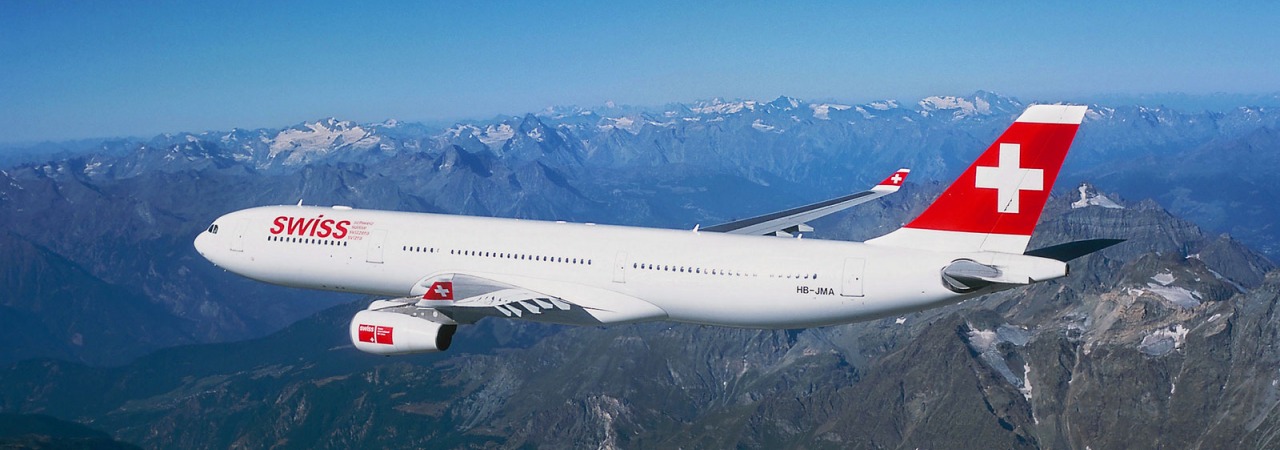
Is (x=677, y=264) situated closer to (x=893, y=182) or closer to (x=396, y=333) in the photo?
(x=396, y=333)

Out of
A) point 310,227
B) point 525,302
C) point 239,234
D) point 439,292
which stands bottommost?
point 525,302

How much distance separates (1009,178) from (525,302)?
64.7 feet

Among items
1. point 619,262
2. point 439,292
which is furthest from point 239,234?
point 619,262

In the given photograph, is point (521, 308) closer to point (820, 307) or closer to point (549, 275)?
point (549, 275)

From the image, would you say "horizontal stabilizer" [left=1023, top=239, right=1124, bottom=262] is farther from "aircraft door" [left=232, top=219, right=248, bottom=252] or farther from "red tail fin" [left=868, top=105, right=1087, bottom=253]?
"aircraft door" [left=232, top=219, right=248, bottom=252]

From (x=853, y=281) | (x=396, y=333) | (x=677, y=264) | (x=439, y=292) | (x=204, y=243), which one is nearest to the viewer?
(x=853, y=281)

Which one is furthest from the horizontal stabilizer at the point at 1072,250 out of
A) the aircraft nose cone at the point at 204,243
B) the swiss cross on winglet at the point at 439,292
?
the aircraft nose cone at the point at 204,243

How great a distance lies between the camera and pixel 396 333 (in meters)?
39.0

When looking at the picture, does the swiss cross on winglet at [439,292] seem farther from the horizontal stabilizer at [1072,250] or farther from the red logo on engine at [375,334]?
the horizontal stabilizer at [1072,250]

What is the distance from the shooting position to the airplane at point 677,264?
1369 inches

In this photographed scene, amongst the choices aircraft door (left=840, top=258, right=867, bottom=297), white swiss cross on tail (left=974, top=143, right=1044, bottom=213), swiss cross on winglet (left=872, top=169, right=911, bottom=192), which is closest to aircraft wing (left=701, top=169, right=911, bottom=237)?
swiss cross on winglet (left=872, top=169, right=911, bottom=192)

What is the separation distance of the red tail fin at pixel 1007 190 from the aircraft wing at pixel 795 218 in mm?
13679

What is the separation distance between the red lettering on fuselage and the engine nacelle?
824 cm

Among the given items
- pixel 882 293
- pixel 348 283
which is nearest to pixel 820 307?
pixel 882 293
